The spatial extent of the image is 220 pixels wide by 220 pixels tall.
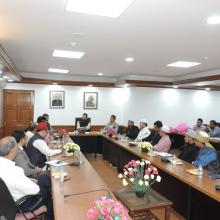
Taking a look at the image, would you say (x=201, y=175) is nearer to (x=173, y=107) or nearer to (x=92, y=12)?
(x=92, y=12)

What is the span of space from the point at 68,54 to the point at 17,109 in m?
4.42

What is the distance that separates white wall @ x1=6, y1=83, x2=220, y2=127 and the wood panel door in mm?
189

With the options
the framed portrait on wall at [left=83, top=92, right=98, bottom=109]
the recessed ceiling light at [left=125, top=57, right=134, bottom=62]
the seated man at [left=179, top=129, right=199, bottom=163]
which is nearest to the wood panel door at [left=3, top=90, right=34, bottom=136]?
the framed portrait on wall at [left=83, top=92, right=98, bottom=109]

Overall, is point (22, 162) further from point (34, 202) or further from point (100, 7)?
point (100, 7)

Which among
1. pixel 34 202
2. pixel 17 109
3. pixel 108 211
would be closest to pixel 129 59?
pixel 34 202

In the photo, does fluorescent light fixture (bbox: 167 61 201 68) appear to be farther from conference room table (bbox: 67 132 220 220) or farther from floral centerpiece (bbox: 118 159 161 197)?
floral centerpiece (bbox: 118 159 161 197)

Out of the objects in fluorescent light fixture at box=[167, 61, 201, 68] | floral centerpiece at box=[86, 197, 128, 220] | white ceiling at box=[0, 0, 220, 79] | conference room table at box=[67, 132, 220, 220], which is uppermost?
white ceiling at box=[0, 0, 220, 79]

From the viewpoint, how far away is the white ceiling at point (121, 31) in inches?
103

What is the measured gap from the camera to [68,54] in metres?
5.11

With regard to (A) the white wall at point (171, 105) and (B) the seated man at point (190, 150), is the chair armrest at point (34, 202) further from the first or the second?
(A) the white wall at point (171, 105)

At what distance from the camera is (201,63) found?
5.77 m

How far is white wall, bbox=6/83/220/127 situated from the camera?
8773mm

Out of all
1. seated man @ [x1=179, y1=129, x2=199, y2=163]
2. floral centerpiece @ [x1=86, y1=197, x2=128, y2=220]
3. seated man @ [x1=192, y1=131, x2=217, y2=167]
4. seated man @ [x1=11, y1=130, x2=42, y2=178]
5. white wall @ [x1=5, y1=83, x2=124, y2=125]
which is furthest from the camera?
white wall @ [x1=5, y1=83, x2=124, y2=125]

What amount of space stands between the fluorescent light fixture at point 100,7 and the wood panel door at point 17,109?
21.3 ft
